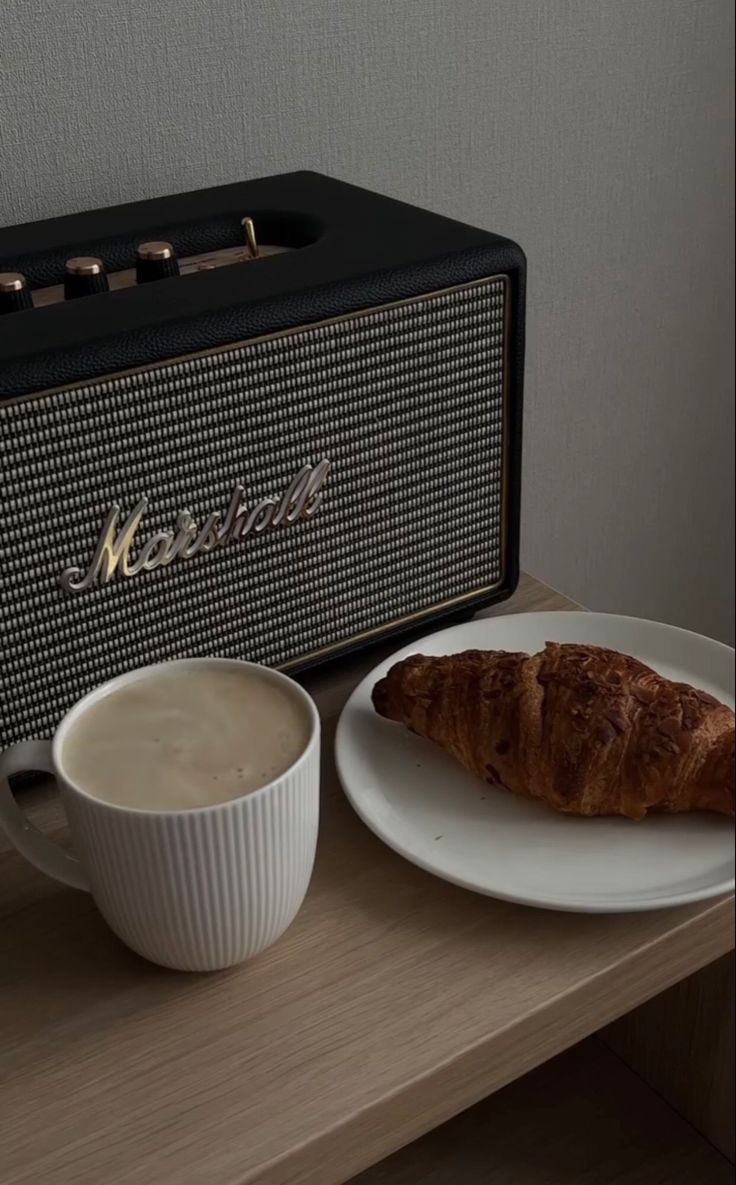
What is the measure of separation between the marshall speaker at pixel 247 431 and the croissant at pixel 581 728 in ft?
0.31

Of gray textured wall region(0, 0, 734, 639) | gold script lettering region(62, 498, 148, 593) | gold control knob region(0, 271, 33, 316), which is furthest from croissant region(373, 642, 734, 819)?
gray textured wall region(0, 0, 734, 639)

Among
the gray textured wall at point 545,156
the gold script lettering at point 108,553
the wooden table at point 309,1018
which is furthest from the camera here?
the gray textured wall at point 545,156

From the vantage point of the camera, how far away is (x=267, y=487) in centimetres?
64

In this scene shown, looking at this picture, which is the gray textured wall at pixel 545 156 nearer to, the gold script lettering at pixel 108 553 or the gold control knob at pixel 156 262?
the gold control knob at pixel 156 262

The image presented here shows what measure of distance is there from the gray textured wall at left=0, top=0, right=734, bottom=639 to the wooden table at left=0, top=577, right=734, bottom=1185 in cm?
41

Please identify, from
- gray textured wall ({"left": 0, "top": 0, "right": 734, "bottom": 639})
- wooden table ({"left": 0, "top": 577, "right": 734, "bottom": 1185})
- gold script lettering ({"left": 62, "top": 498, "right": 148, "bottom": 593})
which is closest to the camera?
wooden table ({"left": 0, "top": 577, "right": 734, "bottom": 1185})

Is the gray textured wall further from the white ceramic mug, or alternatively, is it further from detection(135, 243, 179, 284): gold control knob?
the white ceramic mug

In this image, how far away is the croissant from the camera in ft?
1.91

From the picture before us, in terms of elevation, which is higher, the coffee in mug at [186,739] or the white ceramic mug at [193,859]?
the coffee in mug at [186,739]

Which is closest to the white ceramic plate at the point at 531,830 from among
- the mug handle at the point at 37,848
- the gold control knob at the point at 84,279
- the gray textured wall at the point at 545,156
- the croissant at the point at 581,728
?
the croissant at the point at 581,728

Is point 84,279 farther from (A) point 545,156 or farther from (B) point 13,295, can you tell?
(A) point 545,156

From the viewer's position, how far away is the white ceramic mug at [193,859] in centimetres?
50

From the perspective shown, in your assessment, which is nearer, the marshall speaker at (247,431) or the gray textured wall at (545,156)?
the marshall speaker at (247,431)

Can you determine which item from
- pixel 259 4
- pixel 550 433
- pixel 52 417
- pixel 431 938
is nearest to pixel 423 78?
pixel 259 4
